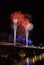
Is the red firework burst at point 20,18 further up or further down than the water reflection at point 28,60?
further up

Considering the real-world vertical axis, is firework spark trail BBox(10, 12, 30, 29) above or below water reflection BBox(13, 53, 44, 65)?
above

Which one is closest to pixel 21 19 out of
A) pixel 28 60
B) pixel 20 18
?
pixel 20 18

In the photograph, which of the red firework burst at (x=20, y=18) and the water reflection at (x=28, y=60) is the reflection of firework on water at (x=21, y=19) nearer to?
the red firework burst at (x=20, y=18)

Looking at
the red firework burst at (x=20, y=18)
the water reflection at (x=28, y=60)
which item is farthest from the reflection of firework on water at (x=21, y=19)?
the water reflection at (x=28, y=60)

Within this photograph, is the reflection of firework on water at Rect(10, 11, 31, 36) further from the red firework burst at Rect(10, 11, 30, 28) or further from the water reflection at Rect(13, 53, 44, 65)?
the water reflection at Rect(13, 53, 44, 65)

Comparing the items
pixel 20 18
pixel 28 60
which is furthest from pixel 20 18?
pixel 28 60

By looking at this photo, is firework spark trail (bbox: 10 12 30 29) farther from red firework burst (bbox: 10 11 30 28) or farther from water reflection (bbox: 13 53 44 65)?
water reflection (bbox: 13 53 44 65)

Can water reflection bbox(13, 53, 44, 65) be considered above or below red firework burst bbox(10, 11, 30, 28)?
below

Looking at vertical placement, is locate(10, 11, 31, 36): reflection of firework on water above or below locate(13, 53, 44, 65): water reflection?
above

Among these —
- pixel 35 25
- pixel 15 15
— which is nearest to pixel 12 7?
pixel 15 15

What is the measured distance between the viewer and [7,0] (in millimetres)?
1313

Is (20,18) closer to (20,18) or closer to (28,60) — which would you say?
(20,18)

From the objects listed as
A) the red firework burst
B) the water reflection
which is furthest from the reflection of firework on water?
the water reflection

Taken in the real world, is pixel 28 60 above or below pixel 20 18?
below
